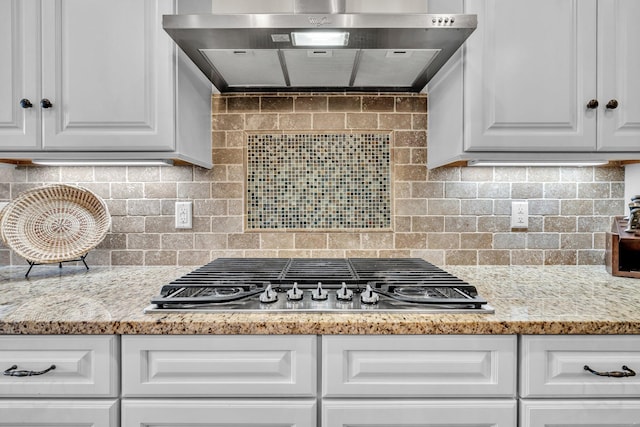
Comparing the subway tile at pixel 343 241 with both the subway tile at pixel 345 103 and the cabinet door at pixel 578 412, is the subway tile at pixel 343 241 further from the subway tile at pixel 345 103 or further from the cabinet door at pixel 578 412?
the cabinet door at pixel 578 412

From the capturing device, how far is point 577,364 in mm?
930

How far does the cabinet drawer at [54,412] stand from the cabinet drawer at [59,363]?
2 centimetres

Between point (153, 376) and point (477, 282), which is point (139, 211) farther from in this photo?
point (477, 282)

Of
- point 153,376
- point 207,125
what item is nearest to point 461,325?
point 153,376

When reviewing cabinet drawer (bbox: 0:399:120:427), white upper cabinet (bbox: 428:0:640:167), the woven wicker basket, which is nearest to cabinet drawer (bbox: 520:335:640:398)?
white upper cabinet (bbox: 428:0:640:167)

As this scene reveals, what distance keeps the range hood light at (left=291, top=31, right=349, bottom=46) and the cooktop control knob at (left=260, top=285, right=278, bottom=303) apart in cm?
78

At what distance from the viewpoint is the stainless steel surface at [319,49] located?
43.1 inches

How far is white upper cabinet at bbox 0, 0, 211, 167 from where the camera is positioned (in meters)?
1.28

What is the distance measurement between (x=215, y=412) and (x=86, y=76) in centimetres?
118

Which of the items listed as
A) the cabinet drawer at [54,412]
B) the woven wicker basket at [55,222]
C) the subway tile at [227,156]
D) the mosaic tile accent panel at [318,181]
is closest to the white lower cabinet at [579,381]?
the mosaic tile accent panel at [318,181]

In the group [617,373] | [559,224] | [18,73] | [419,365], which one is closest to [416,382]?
[419,365]

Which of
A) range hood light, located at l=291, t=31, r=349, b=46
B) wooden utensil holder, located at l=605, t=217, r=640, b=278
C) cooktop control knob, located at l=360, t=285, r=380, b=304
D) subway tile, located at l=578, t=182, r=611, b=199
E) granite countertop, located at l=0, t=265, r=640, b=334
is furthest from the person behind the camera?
subway tile, located at l=578, t=182, r=611, b=199

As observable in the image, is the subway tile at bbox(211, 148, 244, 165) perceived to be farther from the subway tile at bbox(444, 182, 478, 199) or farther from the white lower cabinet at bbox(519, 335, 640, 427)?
the white lower cabinet at bbox(519, 335, 640, 427)

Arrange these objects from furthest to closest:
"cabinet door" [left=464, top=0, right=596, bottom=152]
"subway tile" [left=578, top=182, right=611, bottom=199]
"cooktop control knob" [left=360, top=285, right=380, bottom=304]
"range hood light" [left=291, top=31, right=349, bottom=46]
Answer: "subway tile" [left=578, top=182, right=611, bottom=199], "cabinet door" [left=464, top=0, right=596, bottom=152], "range hood light" [left=291, top=31, right=349, bottom=46], "cooktop control knob" [left=360, top=285, right=380, bottom=304]
